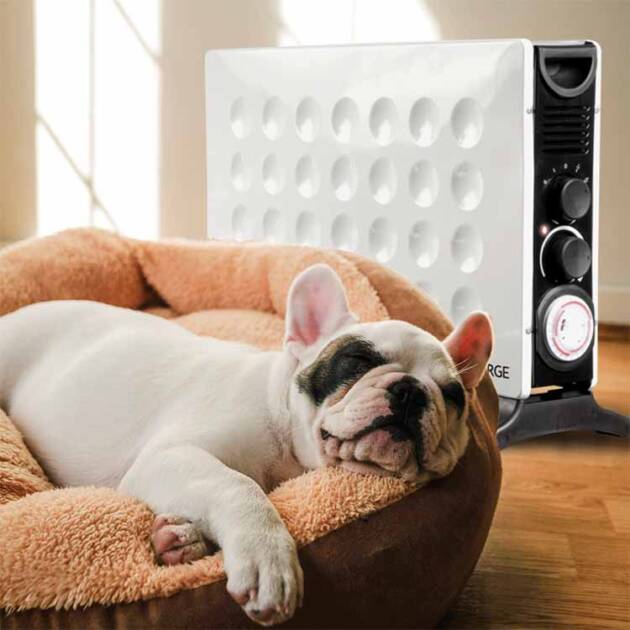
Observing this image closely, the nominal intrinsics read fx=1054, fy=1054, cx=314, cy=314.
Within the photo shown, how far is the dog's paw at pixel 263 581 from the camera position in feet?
2.50

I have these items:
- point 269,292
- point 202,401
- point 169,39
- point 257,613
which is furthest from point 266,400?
point 169,39

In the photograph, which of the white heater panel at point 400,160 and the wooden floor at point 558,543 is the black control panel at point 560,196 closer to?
the white heater panel at point 400,160

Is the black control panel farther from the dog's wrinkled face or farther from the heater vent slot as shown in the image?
the dog's wrinkled face

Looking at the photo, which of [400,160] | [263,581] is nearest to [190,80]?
[400,160]

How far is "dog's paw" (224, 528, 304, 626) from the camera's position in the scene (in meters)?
0.76

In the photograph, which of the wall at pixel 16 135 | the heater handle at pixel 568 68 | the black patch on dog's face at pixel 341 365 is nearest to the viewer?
the black patch on dog's face at pixel 341 365

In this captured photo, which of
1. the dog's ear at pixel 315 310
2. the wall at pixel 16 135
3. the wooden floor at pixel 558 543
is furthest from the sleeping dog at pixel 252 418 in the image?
the wall at pixel 16 135

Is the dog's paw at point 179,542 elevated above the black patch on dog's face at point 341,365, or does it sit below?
below

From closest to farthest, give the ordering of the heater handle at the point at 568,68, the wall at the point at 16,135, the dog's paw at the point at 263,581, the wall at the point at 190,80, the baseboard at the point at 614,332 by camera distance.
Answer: the dog's paw at the point at 263,581 → the heater handle at the point at 568,68 → the baseboard at the point at 614,332 → the wall at the point at 190,80 → the wall at the point at 16,135

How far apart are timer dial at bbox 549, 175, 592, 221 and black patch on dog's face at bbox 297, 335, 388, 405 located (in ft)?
2.73

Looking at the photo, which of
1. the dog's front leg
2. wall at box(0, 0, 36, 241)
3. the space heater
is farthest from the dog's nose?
wall at box(0, 0, 36, 241)

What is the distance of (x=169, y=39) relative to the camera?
2.79 meters

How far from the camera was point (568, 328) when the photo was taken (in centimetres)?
167

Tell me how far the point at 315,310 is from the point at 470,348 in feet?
0.48
